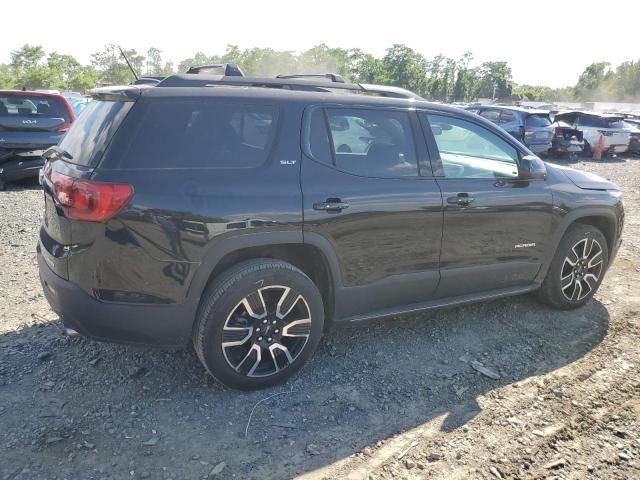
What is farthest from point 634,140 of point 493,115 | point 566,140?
point 493,115

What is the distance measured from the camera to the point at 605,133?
1758cm

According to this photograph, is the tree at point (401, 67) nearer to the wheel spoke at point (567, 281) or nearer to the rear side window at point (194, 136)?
the wheel spoke at point (567, 281)

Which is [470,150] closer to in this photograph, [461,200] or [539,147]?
[461,200]

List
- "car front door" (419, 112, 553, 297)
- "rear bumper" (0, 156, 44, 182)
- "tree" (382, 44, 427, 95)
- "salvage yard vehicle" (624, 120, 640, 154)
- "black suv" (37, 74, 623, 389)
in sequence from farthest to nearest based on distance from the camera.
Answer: "tree" (382, 44, 427, 95) < "salvage yard vehicle" (624, 120, 640, 154) < "rear bumper" (0, 156, 44, 182) < "car front door" (419, 112, 553, 297) < "black suv" (37, 74, 623, 389)

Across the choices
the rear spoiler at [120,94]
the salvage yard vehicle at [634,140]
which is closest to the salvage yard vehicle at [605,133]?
the salvage yard vehicle at [634,140]

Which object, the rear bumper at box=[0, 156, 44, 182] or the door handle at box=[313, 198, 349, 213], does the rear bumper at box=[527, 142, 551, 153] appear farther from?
the door handle at box=[313, 198, 349, 213]

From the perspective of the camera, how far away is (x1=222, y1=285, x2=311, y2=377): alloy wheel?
3084 millimetres

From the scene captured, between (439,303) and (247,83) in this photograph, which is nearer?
(247,83)

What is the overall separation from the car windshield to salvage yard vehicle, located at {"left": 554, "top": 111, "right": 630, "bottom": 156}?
2.21m

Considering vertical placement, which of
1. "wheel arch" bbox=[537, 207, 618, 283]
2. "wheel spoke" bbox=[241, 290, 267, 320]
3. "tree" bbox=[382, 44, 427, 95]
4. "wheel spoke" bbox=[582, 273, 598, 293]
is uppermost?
"tree" bbox=[382, 44, 427, 95]

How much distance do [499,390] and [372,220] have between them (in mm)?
1353

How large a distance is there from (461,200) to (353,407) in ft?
5.21

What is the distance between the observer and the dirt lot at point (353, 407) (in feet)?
8.71

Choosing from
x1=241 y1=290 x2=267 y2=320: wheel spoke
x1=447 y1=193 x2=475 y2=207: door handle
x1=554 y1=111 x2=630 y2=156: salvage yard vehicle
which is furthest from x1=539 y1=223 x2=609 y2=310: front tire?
x1=554 y1=111 x2=630 y2=156: salvage yard vehicle
